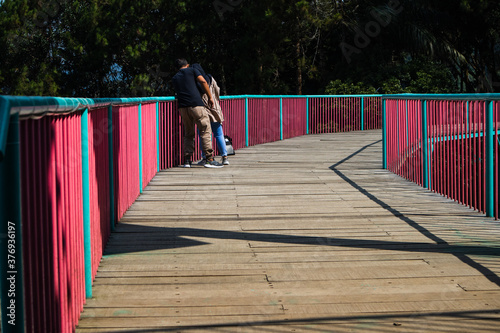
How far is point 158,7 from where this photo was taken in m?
37.3

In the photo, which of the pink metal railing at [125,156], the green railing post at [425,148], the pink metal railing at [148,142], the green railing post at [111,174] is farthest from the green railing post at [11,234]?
the green railing post at [425,148]

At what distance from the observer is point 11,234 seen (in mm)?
2414

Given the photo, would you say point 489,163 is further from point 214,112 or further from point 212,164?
point 214,112

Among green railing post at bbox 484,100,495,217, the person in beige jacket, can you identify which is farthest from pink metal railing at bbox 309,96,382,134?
green railing post at bbox 484,100,495,217

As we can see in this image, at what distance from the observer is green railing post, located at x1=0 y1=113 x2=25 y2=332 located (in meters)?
2.38

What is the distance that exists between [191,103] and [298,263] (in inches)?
267

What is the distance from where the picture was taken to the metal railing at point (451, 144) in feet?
23.2

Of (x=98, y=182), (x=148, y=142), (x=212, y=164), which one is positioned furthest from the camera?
(x=212, y=164)

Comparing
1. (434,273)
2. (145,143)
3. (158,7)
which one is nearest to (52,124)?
(434,273)

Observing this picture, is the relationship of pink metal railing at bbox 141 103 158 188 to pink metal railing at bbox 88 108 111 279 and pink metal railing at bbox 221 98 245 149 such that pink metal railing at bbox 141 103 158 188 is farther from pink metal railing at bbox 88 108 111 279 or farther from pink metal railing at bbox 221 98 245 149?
pink metal railing at bbox 221 98 245 149

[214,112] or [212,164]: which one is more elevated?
[214,112]

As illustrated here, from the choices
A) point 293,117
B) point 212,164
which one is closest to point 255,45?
point 293,117

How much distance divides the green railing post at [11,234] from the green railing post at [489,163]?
542 centimetres

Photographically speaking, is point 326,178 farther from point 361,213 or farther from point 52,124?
point 52,124
